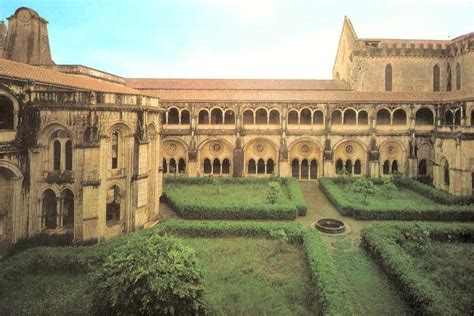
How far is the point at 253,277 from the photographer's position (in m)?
14.5

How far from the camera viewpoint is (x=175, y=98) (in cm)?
3491

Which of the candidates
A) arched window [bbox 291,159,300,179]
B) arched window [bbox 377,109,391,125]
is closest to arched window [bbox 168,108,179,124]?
arched window [bbox 291,159,300,179]

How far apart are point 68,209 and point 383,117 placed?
3159cm

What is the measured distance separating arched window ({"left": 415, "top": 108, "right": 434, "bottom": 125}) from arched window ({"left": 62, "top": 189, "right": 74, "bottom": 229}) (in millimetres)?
33510

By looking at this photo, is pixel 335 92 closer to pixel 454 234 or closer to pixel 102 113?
pixel 454 234

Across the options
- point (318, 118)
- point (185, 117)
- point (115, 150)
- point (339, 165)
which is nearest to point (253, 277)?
point (115, 150)

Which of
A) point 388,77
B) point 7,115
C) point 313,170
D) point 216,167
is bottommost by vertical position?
point 313,170

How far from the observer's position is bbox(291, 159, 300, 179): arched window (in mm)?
36009

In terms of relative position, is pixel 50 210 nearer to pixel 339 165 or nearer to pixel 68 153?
pixel 68 153

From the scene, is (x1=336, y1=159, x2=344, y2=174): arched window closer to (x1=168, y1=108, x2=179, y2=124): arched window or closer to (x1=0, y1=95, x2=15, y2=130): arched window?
(x1=168, y1=108, x2=179, y2=124): arched window

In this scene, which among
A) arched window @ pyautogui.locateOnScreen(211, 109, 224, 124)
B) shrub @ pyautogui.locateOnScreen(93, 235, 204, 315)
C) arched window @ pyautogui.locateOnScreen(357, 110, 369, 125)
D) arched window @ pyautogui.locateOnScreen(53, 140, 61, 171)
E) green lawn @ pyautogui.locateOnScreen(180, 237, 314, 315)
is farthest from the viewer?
arched window @ pyautogui.locateOnScreen(211, 109, 224, 124)

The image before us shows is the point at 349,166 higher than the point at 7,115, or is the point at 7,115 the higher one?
the point at 7,115

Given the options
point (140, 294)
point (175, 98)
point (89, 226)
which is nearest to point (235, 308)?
point (140, 294)

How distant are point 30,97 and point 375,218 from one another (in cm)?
2265
